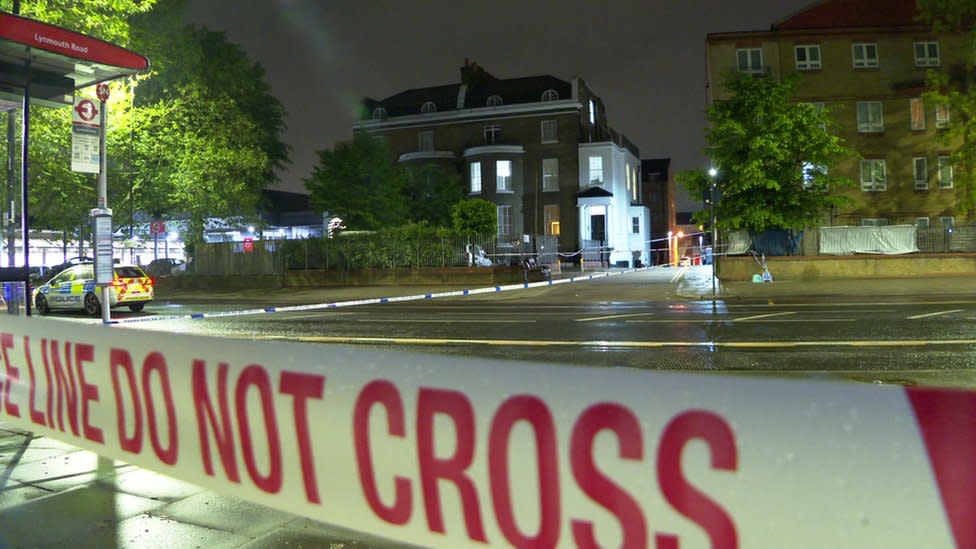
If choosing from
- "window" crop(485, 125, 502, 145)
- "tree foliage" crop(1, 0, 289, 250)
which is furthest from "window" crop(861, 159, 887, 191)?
"tree foliage" crop(1, 0, 289, 250)

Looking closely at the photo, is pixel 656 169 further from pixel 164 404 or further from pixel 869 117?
pixel 164 404

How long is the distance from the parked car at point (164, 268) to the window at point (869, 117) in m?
35.3

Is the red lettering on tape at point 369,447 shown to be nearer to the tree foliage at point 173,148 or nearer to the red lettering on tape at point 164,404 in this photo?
the red lettering on tape at point 164,404

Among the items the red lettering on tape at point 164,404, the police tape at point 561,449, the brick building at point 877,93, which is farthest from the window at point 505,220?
the police tape at point 561,449

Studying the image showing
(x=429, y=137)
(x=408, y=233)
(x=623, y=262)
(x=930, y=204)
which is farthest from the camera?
(x=429, y=137)

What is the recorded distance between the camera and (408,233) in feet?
97.1

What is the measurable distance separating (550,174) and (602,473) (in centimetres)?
4477

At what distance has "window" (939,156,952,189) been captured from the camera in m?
33.1

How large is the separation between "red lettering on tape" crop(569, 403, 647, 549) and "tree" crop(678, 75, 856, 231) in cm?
2381

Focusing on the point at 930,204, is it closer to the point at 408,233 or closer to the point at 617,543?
the point at 408,233

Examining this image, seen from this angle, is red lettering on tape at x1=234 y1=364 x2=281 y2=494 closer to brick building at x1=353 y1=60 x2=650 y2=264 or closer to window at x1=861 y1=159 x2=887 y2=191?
window at x1=861 y1=159 x2=887 y2=191

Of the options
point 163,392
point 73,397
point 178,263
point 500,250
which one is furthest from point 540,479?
point 178,263

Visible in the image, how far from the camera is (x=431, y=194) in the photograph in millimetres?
43812

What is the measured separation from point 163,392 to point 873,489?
131 inches
